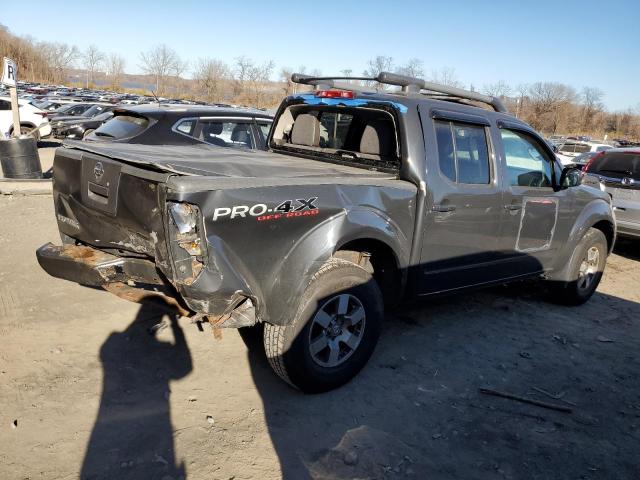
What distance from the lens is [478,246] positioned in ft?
14.3

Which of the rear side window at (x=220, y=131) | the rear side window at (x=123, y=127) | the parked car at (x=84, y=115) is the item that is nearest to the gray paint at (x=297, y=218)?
the rear side window at (x=220, y=131)

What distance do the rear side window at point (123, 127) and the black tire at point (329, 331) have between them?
194 inches

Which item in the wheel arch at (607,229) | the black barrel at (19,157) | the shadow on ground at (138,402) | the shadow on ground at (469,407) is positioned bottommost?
the shadow on ground at (138,402)

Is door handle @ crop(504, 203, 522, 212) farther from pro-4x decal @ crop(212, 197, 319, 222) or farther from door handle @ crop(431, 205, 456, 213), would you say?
pro-4x decal @ crop(212, 197, 319, 222)

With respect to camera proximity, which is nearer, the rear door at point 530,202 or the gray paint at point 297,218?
the gray paint at point 297,218

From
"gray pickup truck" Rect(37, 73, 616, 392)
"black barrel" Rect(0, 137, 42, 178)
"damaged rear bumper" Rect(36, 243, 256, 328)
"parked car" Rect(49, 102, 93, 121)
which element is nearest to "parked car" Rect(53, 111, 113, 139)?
"parked car" Rect(49, 102, 93, 121)

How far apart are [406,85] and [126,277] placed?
2726 millimetres

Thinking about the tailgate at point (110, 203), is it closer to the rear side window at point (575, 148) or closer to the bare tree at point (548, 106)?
the rear side window at point (575, 148)

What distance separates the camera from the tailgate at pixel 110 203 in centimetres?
290

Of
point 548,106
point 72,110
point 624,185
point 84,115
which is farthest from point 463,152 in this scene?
point 548,106

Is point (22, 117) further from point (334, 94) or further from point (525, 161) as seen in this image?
point (525, 161)

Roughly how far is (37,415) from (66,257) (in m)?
1.03

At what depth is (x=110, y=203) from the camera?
3219 millimetres

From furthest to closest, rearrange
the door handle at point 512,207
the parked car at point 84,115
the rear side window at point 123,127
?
the parked car at point 84,115 → the rear side window at point 123,127 → the door handle at point 512,207
